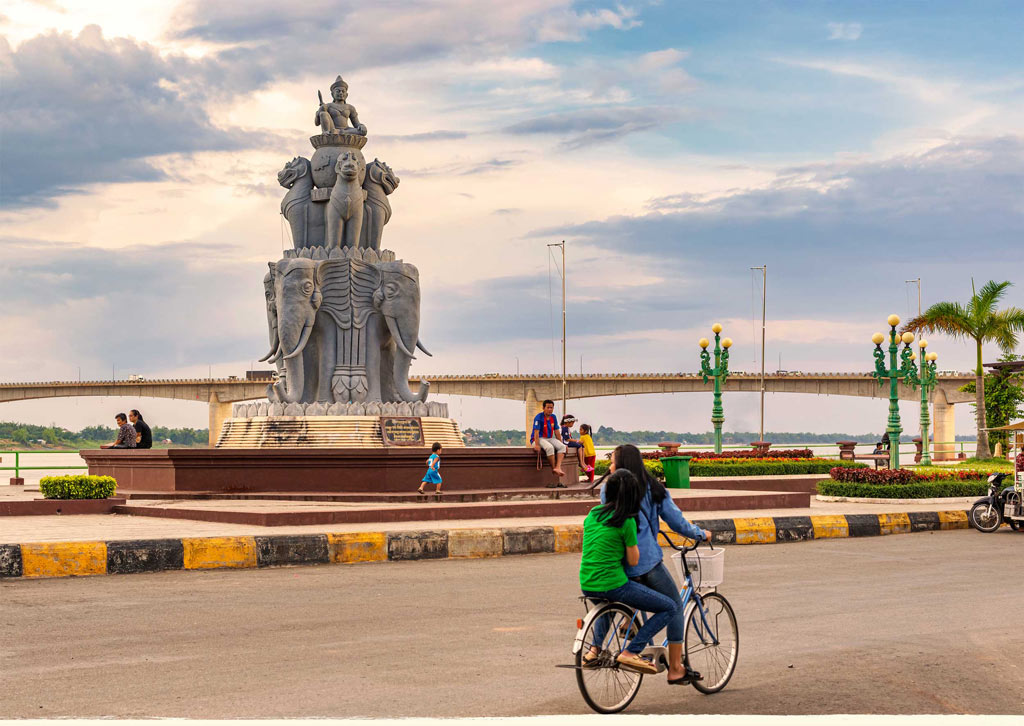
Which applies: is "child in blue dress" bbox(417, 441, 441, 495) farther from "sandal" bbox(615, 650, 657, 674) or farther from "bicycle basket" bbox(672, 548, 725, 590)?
"sandal" bbox(615, 650, 657, 674)

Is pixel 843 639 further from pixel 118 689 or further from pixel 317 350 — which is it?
pixel 317 350

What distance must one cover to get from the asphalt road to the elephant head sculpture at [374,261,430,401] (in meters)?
8.94

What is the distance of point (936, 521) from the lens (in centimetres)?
1769

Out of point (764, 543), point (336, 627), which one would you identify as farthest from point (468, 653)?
point (764, 543)

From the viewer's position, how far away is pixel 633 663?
6.20 m

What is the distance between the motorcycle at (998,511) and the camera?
16.9 m

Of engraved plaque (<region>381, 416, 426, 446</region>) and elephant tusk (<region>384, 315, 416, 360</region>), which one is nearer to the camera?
engraved plaque (<region>381, 416, 426, 446</region>)

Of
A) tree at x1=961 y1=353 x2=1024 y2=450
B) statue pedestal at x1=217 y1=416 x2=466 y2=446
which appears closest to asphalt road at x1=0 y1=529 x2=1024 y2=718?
statue pedestal at x1=217 y1=416 x2=466 y2=446

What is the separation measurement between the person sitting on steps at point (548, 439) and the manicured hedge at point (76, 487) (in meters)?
6.34

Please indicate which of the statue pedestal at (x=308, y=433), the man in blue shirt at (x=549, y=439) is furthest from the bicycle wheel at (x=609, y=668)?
the statue pedestal at (x=308, y=433)

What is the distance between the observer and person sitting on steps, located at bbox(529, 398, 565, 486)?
19078mm

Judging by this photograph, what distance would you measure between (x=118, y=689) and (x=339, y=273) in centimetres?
1479

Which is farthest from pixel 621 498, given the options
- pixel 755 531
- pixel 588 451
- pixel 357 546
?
pixel 588 451

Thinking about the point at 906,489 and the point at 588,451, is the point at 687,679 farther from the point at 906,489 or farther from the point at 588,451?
the point at 906,489
